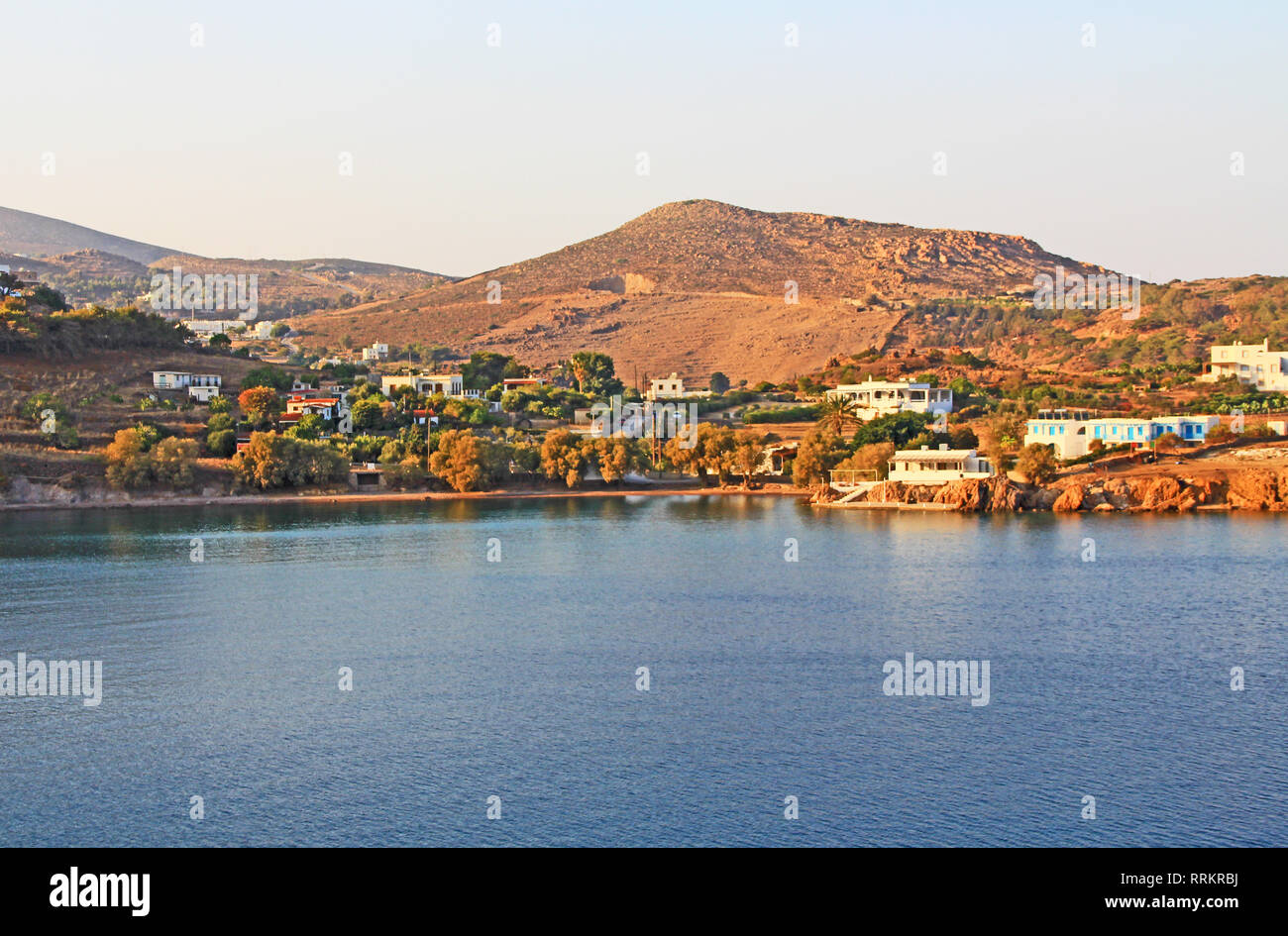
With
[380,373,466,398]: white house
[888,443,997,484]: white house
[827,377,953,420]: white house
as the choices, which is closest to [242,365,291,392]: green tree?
[380,373,466,398]: white house

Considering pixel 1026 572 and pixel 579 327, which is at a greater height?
pixel 579 327

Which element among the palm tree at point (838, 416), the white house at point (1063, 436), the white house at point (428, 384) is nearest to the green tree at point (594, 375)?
the white house at point (428, 384)

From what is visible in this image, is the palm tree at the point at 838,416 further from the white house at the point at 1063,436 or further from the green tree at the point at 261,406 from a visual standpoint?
the green tree at the point at 261,406

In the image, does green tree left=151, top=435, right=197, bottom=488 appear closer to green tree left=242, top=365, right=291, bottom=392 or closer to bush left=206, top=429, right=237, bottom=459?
bush left=206, top=429, right=237, bottom=459

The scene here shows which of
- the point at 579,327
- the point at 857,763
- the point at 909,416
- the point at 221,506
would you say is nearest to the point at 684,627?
the point at 857,763
